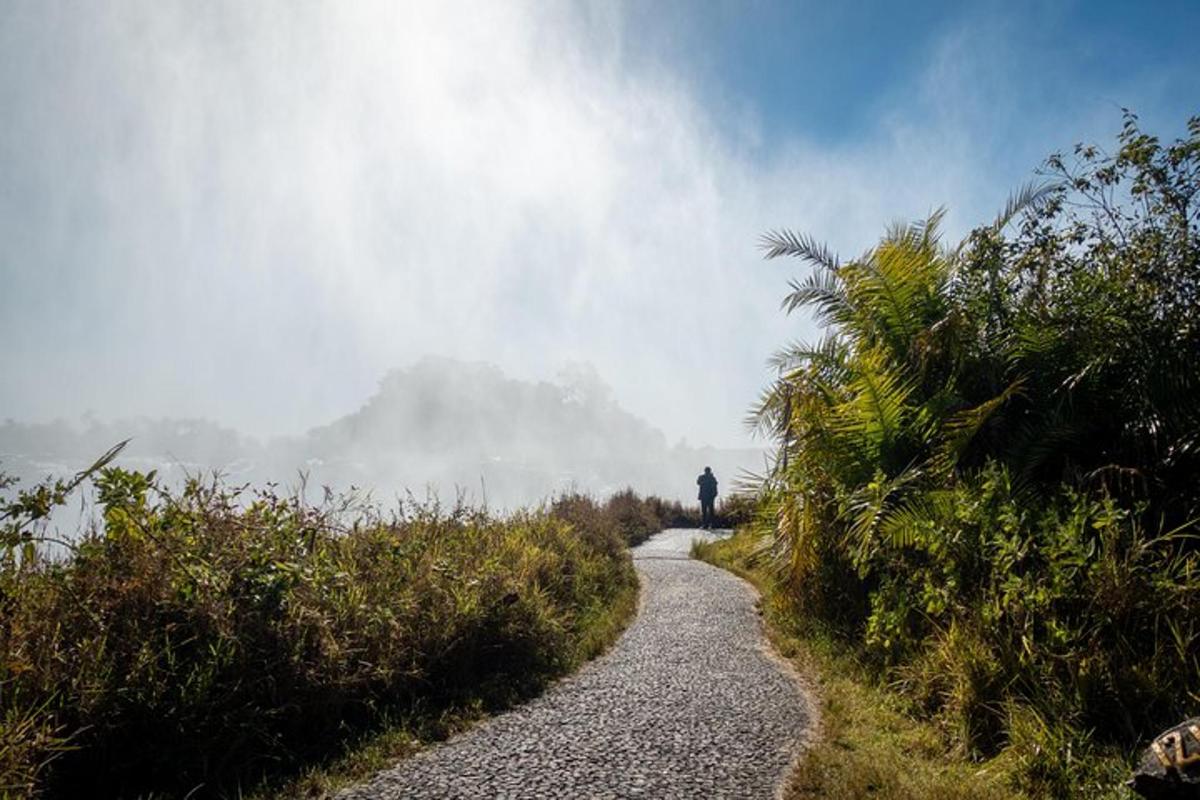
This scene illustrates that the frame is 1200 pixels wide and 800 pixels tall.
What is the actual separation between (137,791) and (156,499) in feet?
8.40

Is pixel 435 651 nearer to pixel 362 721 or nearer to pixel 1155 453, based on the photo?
pixel 362 721

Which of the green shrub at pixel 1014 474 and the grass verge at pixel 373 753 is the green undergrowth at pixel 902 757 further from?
the grass verge at pixel 373 753

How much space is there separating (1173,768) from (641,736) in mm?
3195

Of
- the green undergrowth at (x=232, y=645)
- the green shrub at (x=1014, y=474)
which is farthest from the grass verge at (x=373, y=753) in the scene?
the green shrub at (x=1014, y=474)

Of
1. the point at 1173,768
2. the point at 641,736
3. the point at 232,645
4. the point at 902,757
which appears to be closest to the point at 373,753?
the point at 232,645

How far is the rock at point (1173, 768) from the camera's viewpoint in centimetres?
306

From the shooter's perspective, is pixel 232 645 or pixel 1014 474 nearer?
pixel 232 645

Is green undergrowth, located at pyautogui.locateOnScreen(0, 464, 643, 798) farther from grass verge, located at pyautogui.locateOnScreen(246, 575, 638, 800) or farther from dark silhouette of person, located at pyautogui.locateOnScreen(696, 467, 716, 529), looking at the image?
dark silhouette of person, located at pyautogui.locateOnScreen(696, 467, 716, 529)

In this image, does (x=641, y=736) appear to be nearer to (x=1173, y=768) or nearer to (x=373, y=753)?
(x=373, y=753)

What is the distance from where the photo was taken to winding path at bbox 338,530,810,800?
411 centimetres

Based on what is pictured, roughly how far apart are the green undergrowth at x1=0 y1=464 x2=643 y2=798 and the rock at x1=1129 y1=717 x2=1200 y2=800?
14.8 feet

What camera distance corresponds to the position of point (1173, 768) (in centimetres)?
311

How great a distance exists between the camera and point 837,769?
171 inches

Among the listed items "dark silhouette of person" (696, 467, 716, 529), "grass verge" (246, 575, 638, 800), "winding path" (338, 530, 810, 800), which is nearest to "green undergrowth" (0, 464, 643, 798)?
"grass verge" (246, 575, 638, 800)
